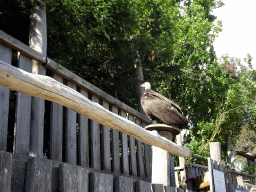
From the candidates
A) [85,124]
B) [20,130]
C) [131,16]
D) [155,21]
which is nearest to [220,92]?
[155,21]

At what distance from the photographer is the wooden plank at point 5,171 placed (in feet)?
4.52

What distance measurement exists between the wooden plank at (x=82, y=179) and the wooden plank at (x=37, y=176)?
232 millimetres

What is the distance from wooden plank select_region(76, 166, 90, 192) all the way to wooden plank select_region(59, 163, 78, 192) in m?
0.03

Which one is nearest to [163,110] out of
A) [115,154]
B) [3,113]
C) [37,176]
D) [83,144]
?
[115,154]

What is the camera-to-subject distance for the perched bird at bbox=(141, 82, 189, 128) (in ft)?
11.6

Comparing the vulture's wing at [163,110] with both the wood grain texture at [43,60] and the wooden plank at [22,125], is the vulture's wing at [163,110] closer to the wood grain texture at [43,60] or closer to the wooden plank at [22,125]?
the wood grain texture at [43,60]

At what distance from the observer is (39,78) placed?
5.15 feet

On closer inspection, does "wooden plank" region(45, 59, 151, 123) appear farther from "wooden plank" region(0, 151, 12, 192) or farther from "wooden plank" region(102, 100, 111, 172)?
"wooden plank" region(0, 151, 12, 192)

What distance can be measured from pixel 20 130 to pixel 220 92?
11.2 meters

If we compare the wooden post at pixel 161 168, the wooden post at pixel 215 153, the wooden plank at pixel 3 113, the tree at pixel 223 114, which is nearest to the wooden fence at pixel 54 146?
the wooden plank at pixel 3 113

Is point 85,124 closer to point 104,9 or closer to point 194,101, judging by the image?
point 104,9

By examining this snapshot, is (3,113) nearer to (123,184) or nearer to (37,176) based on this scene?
(37,176)

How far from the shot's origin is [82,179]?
1.85 m

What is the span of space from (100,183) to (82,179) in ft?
0.55
